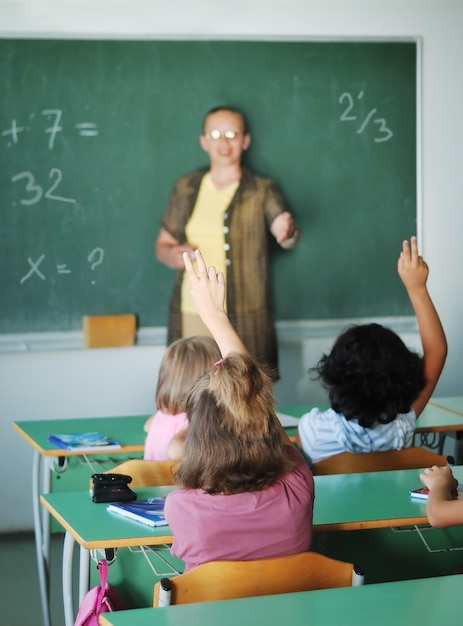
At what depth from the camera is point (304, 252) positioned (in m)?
5.38

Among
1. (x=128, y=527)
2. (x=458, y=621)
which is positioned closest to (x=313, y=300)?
(x=128, y=527)

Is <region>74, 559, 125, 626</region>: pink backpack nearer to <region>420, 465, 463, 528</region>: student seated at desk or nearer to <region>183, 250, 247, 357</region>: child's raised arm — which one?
<region>183, 250, 247, 357</region>: child's raised arm

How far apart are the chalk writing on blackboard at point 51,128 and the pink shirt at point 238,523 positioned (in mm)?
3132

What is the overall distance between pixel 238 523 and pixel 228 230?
317 centimetres

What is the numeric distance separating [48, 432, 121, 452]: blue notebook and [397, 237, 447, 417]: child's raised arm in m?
1.17

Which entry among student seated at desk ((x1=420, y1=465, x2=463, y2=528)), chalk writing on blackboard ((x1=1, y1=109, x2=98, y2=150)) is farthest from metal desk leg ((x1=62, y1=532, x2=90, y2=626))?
chalk writing on blackboard ((x1=1, y1=109, x2=98, y2=150))

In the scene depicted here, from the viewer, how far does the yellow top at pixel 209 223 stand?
5.18 m

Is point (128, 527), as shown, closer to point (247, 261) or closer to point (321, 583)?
point (321, 583)

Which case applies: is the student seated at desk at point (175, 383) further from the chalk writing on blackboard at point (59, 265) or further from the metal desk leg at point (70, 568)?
the chalk writing on blackboard at point (59, 265)

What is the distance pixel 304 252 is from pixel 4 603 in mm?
2468

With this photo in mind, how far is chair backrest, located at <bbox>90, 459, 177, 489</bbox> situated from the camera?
3.03m

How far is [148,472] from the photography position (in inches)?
120

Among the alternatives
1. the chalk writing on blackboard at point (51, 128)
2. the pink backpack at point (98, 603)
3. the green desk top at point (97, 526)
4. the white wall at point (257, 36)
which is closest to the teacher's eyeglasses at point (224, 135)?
the white wall at point (257, 36)

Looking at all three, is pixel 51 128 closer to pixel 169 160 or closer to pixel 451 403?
pixel 169 160
